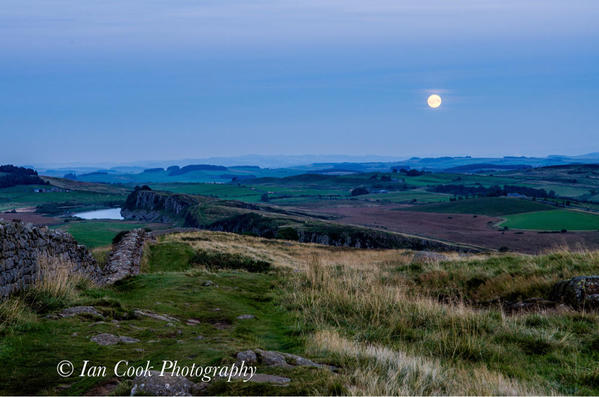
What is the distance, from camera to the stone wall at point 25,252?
1027 cm

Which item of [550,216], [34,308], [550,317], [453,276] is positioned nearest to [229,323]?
[34,308]

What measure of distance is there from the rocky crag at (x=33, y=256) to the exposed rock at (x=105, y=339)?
3.31 metres

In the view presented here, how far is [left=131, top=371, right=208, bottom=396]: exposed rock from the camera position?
5.21 m

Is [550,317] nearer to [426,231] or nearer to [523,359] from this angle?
[523,359]

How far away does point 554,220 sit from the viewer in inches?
4279

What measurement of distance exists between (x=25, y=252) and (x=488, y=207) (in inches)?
5834

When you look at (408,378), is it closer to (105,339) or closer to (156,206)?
(105,339)

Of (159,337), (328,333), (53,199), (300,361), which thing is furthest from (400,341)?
(53,199)

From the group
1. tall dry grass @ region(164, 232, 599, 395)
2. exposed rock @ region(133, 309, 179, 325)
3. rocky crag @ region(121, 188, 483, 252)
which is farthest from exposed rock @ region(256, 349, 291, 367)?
rocky crag @ region(121, 188, 483, 252)

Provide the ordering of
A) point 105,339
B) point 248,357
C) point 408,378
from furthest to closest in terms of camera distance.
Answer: point 105,339 < point 248,357 < point 408,378

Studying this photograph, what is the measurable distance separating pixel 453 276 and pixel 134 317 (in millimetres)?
12442

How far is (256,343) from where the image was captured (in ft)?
28.6

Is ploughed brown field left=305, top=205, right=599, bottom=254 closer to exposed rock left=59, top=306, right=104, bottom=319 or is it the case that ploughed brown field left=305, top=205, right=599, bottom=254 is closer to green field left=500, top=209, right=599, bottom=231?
green field left=500, top=209, right=599, bottom=231

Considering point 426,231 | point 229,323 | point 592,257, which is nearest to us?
point 229,323
